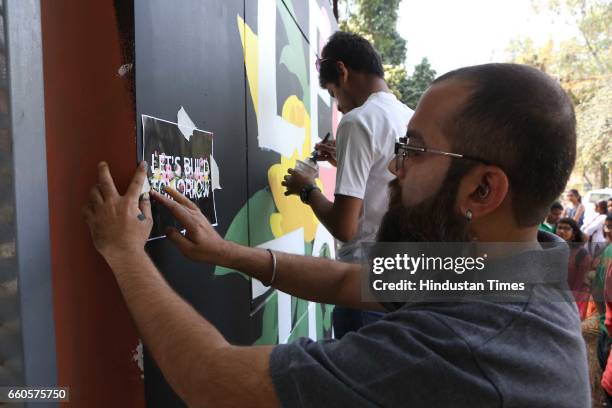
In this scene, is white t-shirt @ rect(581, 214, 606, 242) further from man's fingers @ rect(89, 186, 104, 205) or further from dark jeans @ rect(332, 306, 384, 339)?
man's fingers @ rect(89, 186, 104, 205)

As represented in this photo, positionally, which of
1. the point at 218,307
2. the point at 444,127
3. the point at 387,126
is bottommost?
the point at 218,307

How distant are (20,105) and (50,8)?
285mm

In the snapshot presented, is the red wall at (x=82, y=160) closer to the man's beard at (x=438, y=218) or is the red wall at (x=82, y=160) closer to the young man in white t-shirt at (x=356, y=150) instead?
the man's beard at (x=438, y=218)

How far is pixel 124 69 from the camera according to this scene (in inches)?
50.4

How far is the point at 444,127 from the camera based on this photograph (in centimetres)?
122

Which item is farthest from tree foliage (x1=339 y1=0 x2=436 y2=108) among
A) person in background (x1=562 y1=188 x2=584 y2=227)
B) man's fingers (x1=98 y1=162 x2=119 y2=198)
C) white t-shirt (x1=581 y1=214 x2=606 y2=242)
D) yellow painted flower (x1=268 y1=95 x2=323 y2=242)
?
man's fingers (x1=98 y1=162 x2=119 y2=198)

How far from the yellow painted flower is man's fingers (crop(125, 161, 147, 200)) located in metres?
1.33

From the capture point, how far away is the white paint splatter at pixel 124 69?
1280mm

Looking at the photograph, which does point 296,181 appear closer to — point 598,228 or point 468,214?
point 468,214

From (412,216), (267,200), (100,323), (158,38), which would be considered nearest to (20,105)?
(158,38)

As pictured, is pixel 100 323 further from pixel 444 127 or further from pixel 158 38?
pixel 444 127

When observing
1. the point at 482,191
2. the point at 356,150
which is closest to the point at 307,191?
the point at 356,150

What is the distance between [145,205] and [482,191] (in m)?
0.87

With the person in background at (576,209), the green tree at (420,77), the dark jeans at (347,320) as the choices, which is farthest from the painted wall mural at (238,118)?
the green tree at (420,77)
